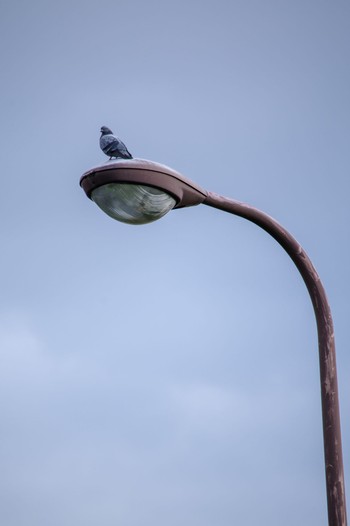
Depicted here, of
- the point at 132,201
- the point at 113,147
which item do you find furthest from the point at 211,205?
the point at 113,147

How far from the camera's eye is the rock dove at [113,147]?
217 inches

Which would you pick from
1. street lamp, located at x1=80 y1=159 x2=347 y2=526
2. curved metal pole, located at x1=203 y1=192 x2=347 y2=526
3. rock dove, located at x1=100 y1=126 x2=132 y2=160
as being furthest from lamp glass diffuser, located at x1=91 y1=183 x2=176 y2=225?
rock dove, located at x1=100 y1=126 x2=132 y2=160

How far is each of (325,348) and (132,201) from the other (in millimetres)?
1521

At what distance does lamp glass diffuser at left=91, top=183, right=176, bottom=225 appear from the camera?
4.56 metres

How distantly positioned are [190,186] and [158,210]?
10.9 inches

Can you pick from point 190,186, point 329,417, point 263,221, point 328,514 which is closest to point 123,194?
point 190,186

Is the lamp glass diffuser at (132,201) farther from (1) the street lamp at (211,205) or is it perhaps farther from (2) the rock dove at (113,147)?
(2) the rock dove at (113,147)

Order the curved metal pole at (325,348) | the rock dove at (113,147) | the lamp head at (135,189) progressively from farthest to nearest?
the rock dove at (113,147) → the lamp head at (135,189) → the curved metal pole at (325,348)

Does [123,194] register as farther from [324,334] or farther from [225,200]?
[324,334]

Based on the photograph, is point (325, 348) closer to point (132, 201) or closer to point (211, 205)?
point (211, 205)

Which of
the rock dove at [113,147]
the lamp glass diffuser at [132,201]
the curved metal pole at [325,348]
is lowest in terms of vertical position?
the curved metal pole at [325,348]

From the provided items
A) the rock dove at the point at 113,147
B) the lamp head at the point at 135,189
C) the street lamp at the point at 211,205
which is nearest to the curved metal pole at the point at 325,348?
the street lamp at the point at 211,205

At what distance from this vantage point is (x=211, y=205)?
496 cm

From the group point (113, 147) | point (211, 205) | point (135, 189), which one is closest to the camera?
point (135, 189)
